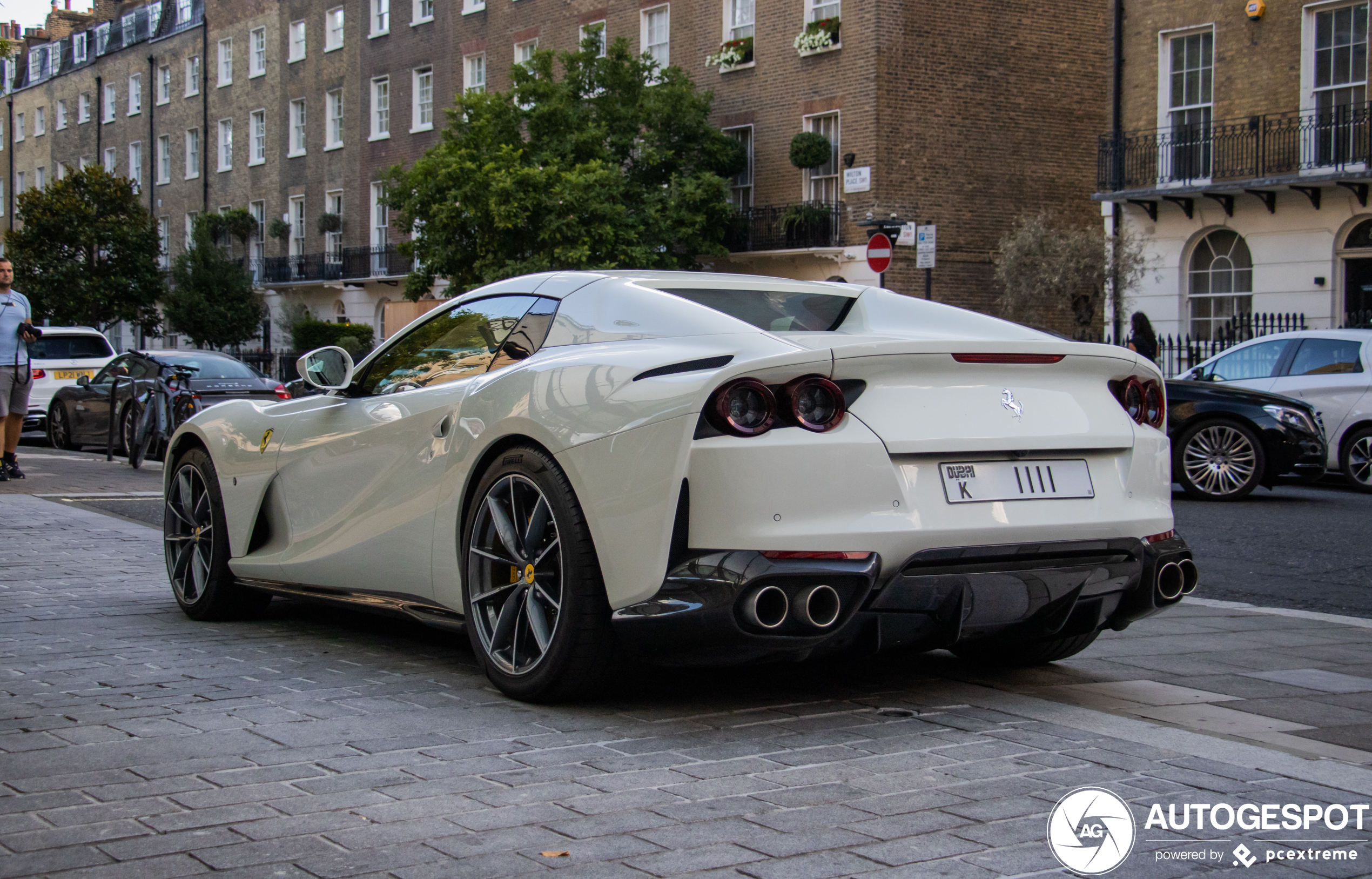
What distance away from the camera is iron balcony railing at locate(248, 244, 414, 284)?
4394 centimetres

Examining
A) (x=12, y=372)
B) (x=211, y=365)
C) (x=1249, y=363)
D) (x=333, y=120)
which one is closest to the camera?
(x=12, y=372)

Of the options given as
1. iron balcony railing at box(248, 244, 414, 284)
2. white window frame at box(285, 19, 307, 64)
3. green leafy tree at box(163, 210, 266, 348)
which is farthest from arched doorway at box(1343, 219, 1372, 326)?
white window frame at box(285, 19, 307, 64)

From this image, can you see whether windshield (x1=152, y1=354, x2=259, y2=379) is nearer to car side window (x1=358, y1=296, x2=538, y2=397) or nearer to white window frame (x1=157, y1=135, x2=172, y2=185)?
car side window (x1=358, y1=296, x2=538, y2=397)

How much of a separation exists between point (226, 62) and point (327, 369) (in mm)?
51953

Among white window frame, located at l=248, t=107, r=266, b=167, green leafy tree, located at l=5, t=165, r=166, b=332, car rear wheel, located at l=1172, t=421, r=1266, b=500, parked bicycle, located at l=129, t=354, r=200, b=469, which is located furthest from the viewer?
white window frame, located at l=248, t=107, r=266, b=167

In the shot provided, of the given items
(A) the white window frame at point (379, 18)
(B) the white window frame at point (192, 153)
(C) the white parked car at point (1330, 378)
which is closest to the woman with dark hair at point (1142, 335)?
(C) the white parked car at point (1330, 378)

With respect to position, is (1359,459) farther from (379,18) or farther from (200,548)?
(379,18)

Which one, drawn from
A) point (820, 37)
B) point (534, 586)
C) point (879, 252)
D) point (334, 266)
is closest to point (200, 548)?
point (534, 586)

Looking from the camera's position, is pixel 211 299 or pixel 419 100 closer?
pixel 419 100

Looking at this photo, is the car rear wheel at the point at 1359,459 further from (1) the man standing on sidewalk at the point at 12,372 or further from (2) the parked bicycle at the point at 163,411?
(1) the man standing on sidewalk at the point at 12,372

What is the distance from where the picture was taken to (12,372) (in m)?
14.2

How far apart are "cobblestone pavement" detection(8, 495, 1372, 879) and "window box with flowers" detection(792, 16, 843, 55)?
24.8m

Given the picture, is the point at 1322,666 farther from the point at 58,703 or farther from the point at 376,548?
the point at 58,703

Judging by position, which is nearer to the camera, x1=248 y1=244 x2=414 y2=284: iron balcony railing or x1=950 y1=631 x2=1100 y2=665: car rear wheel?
x1=950 y1=631 x2=1100 y2=665: car rear wheel
